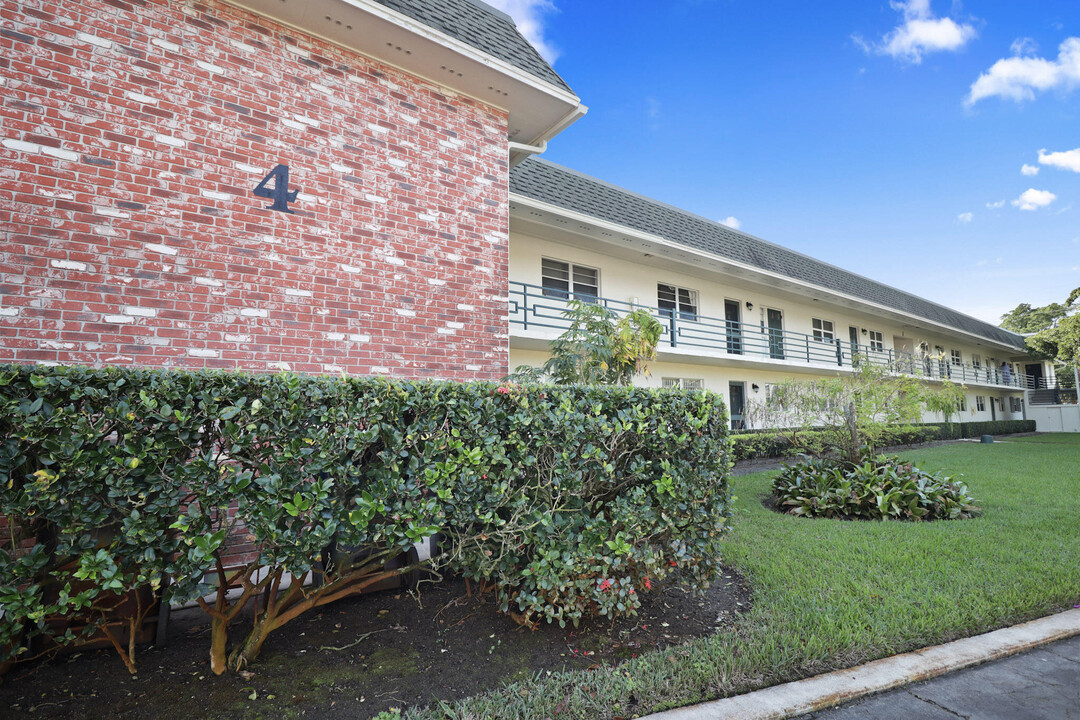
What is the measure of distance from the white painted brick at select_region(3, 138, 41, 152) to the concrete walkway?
6.75m

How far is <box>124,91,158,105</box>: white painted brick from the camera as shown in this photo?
4.48m

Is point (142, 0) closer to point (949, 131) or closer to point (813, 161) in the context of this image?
point (813, 161)

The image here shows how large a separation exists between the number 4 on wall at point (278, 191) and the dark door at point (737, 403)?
560 inches

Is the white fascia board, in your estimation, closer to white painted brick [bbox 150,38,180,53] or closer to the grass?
white painted brick [bbox 150,38,180,53]

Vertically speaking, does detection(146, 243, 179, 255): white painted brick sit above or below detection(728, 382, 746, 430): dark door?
above

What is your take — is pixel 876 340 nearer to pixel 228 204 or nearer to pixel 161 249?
pixel 228 204

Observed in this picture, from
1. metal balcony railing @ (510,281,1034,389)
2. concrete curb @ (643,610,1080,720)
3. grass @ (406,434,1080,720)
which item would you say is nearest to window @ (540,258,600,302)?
metal balcony railing @ (510,281,1034,389)

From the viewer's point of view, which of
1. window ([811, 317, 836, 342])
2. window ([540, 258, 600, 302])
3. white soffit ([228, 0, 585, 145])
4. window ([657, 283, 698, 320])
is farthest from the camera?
window ([811, 317, 836, 342])

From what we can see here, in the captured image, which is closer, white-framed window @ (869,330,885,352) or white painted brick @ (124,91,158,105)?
white painted brick @ (124,91,158,105)

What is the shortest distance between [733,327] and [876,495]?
11.0 meters

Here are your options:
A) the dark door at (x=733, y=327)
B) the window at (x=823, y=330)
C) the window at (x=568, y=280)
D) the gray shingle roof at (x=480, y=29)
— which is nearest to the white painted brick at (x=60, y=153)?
the gray shingle roof at (x=480, y=29)

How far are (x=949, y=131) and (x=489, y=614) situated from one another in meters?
19.1

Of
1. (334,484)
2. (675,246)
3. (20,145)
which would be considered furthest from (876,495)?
(20,145)

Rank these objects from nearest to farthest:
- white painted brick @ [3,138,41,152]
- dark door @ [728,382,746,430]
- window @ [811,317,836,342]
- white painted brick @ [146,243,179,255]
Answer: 1. white painted brick @ [3,138,41,152]
2. white painted brick @ [146,243,179,255]
3. dark door @ [728,382,746,430]
4. window @ [811,317,836,342]
